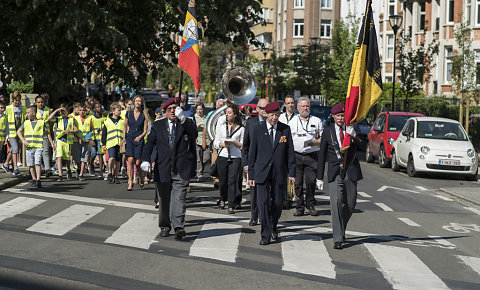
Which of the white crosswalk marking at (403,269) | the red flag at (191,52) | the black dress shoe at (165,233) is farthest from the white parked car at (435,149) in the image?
the black dress shoe at (165,233)

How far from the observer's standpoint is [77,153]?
59.6 feet

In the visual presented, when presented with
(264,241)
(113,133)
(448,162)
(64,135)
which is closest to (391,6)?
(448,162)

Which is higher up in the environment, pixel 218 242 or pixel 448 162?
pixel 448 162

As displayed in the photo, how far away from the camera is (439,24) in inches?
1833

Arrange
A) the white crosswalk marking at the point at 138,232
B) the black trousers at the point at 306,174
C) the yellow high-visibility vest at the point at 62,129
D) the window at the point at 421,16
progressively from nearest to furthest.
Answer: the white crosswalk marking at the point at 138,232 < the black trousers at the point at 306,174 < the yellow high-visibility vest at the point at 62,129 < the window at the point at 421,16

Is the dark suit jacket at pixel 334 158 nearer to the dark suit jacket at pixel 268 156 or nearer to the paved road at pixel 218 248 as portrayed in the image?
the dark suit jacket at pixel 268 156

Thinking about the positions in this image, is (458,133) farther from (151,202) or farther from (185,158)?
(185,158)

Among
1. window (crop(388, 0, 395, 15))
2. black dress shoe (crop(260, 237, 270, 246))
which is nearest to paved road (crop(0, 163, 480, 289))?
black dress shoe (crop(260, 237, 270, 246))

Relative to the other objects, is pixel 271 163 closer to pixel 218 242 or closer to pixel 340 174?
pixel 340 174

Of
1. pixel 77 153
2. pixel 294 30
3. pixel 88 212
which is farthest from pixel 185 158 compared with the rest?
pixel 294 30

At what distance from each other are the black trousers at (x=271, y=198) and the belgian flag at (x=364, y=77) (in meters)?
1.16

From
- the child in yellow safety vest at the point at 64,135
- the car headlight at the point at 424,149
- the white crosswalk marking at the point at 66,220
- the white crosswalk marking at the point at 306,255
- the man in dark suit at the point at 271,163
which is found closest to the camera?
the white crosswalk marking at the point at 306,255

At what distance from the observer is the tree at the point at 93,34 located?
21719mm

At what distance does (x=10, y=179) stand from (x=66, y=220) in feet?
18.8
